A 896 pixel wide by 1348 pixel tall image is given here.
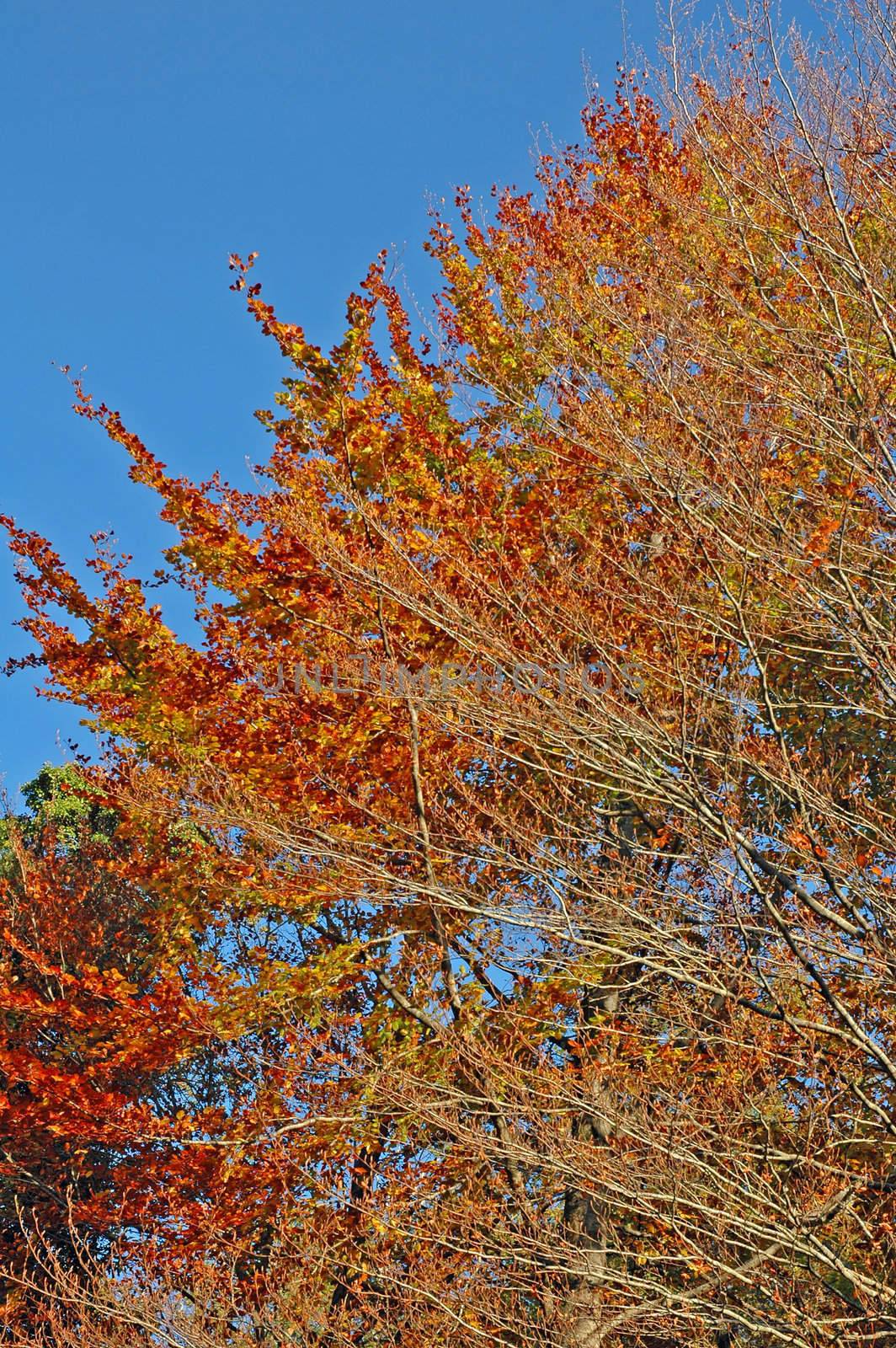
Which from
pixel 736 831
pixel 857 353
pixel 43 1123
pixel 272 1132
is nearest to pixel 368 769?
pixel 272 1132

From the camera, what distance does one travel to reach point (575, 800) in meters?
5.93

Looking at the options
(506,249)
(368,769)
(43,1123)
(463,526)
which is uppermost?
(506,249)

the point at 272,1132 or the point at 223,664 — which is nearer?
the point at 272,1132

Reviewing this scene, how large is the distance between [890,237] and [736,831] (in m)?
3.65

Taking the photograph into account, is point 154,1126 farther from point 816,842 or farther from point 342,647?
point 816,842

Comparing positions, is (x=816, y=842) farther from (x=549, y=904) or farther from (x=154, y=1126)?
(x=154, y=1126)

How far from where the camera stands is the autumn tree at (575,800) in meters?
5.17

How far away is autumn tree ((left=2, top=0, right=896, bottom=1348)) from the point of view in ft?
17.0

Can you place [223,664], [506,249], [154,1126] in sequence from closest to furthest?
[154,1126]
[223,664]
[506,249]

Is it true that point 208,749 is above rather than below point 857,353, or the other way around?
below

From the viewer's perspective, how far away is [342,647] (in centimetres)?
680

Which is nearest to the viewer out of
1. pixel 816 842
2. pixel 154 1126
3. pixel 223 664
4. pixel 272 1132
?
pixel 816 842

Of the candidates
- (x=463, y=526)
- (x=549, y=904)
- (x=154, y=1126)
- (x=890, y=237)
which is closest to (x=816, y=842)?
(x=549, y=904)

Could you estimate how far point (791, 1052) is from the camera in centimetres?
591
